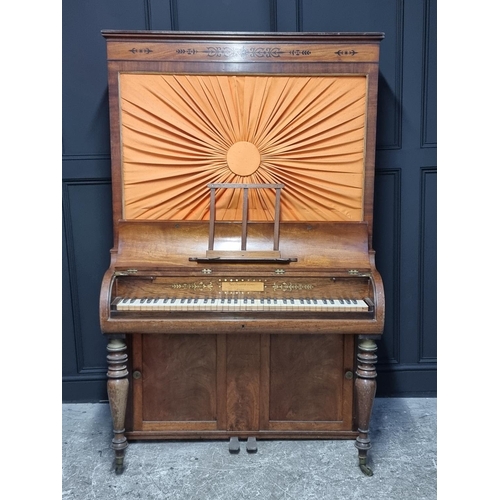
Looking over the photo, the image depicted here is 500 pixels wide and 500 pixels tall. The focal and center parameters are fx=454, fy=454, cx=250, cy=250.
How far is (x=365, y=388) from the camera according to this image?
83.7 inches

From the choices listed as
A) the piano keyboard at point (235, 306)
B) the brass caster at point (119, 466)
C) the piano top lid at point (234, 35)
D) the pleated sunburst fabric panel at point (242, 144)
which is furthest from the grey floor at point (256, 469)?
the piano top lid at point (234, 35)

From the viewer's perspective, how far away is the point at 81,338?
2.86 meters

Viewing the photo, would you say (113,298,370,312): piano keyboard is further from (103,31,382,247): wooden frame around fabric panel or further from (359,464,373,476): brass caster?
(359,464,373,476): brass caster

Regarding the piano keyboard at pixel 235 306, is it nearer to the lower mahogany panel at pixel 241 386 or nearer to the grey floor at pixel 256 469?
the lower mahogany panel at pixel 241 386

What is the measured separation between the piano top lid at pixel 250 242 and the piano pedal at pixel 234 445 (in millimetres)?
968

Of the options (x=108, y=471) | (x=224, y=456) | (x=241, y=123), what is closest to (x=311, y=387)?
(x=224, y=456)

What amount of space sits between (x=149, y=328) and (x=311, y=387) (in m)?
0.93

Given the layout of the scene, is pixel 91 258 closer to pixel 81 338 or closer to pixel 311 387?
pixel 81 338

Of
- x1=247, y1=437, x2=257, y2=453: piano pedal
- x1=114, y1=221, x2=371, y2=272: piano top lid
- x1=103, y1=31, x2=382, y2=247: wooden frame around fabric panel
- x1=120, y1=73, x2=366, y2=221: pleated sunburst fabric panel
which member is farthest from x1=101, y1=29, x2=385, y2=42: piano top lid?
x1=247, y1=437, x2=257, y2=453: piano pedal

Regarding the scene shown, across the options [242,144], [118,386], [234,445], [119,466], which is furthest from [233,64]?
[119,466]

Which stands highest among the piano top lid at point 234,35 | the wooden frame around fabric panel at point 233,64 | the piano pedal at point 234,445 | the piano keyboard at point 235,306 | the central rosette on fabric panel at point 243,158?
the piano top lid at point 234,35

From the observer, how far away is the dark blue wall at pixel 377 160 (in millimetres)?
2652

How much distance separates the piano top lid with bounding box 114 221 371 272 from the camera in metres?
2.20

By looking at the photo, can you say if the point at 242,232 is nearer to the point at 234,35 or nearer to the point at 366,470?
the point at 234,35
